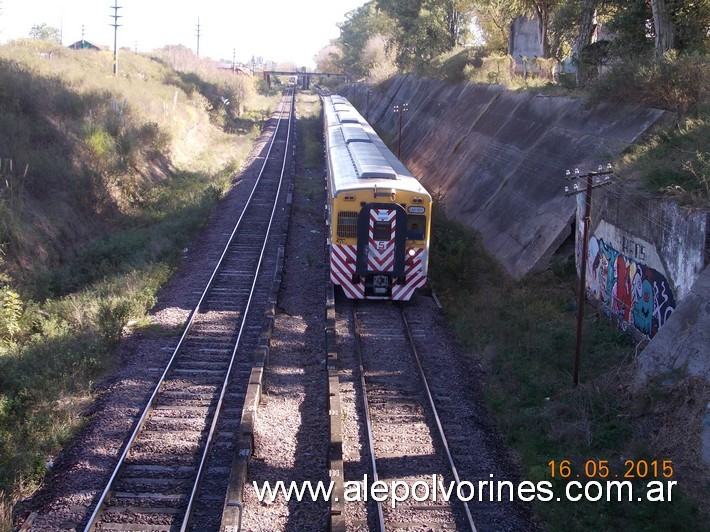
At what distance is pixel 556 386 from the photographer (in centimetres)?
1235

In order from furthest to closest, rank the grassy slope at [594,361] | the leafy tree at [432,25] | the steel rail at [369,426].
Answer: the leafy tree at [432,25] → the grassy slope at [594,361] → the steel rail at [369,426]

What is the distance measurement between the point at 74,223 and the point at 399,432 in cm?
1478

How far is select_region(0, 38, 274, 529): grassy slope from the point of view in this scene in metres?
11.8

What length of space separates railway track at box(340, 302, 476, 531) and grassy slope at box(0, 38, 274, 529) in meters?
4.60

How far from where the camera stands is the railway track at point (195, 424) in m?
8.87

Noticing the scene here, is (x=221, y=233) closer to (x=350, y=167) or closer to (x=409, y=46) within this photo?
(x=350, y=167)

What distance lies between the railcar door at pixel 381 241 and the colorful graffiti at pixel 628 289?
4.39m

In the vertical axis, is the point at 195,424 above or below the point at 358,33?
below

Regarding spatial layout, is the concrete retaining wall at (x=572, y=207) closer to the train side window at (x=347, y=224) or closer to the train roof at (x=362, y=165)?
the train roof at (x=362, y=165)

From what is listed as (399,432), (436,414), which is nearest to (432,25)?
(436,414)

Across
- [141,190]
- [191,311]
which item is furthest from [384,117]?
[191,311]

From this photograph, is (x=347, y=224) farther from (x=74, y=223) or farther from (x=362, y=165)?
(x=74, y=223)

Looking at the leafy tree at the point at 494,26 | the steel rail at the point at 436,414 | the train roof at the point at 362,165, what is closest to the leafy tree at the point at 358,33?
the leafy tree at the point at 494,26

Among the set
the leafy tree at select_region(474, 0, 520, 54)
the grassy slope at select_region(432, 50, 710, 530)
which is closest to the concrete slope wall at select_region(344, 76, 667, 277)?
the grassy slope at select_region(432, 50, 710, 530)
